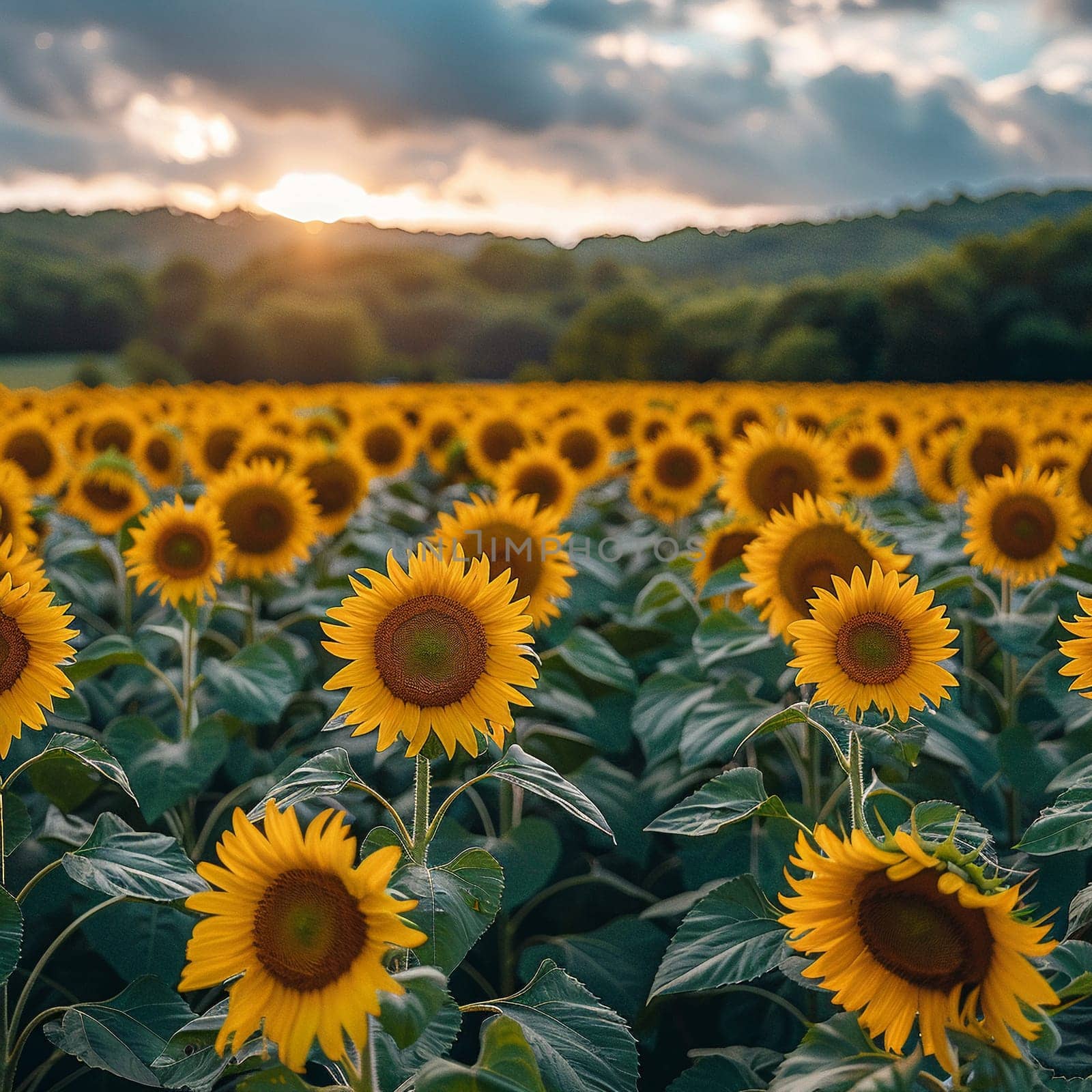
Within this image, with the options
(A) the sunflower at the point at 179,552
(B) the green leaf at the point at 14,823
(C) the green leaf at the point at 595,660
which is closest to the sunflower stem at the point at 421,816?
(B) the green leaf at the point at 14,823

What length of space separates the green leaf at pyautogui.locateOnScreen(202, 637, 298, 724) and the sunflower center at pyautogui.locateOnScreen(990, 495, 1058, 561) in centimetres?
272

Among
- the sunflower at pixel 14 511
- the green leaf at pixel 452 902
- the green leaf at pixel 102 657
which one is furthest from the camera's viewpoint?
the sunflower at pixel 14 511

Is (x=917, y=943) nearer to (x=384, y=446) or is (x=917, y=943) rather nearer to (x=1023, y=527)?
(x=1023, y=527)

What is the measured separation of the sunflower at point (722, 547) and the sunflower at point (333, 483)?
7.03ft

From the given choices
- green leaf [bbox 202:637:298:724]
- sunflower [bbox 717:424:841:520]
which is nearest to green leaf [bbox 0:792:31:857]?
green leaf [bbox 202:637:298:724]

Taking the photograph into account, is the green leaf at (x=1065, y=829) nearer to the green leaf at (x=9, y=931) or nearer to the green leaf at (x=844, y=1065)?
the green leaf at (x=844, y=1065)

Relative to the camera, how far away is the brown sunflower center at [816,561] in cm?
305

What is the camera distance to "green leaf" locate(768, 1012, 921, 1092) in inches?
59.6

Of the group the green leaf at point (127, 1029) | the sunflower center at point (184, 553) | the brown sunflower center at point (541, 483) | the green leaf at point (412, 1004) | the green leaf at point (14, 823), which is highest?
the brown sunflower center at point (541, 483)

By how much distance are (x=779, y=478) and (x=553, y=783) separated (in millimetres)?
2624

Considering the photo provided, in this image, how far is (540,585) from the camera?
3.49 meters

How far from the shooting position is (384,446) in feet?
23.8

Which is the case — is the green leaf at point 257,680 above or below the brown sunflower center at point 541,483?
below

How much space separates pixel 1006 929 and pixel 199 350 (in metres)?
56.1
